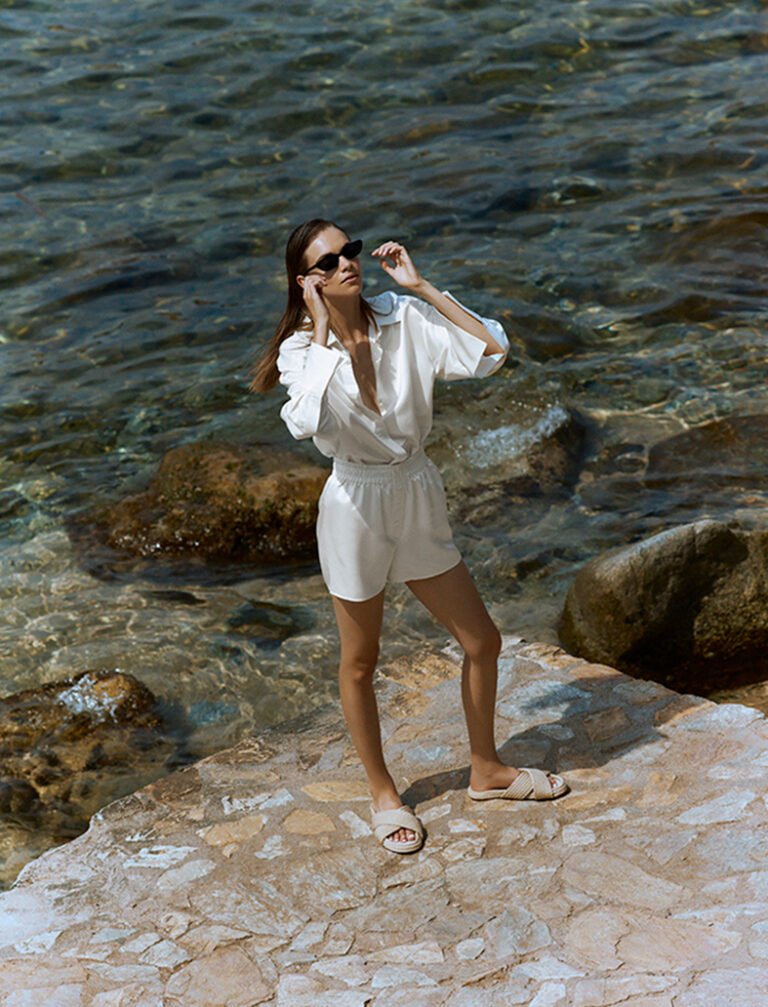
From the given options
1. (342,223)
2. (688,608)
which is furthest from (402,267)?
(342,223)

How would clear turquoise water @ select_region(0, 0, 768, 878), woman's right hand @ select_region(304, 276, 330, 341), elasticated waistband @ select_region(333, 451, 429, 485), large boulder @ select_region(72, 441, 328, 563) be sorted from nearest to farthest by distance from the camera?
woman's right hand @ select_region(304, 276, 330, 341) < elasticated waistband @ select_region(333, 451, 429, 485) < clear turquoise water @ select_region(0, 0, 768, 878) < large boulder @ select_region(72, 441, 328, 563)

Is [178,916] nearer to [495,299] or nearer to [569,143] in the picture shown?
[495,299]

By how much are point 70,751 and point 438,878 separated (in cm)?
261

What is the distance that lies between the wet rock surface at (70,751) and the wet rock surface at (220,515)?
4.71 ft

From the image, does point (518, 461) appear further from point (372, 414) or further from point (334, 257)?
point (334, 257)

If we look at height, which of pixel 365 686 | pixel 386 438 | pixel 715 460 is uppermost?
pixel 386 438

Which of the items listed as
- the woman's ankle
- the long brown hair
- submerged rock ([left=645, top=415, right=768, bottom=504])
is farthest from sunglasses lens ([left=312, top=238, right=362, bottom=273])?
submerged rock ([left=645, top=415, right=768, bottom=504])

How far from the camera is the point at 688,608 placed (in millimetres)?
6758

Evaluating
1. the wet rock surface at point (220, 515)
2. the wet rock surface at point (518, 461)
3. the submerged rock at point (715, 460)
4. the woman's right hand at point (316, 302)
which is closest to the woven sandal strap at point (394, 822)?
the woman's right hand at point (316, 302)

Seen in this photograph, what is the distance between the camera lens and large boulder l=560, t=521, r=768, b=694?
22.0 ft

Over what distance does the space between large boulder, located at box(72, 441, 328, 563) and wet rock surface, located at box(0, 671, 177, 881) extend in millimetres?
1427

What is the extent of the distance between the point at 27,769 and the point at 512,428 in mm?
4113

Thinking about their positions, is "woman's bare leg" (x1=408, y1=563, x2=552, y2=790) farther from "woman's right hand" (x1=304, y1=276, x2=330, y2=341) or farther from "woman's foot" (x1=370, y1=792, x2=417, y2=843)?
"woman's right hand" (x1=304, y1=276, x2=330, y2=341)

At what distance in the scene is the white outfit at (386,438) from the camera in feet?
14.6
